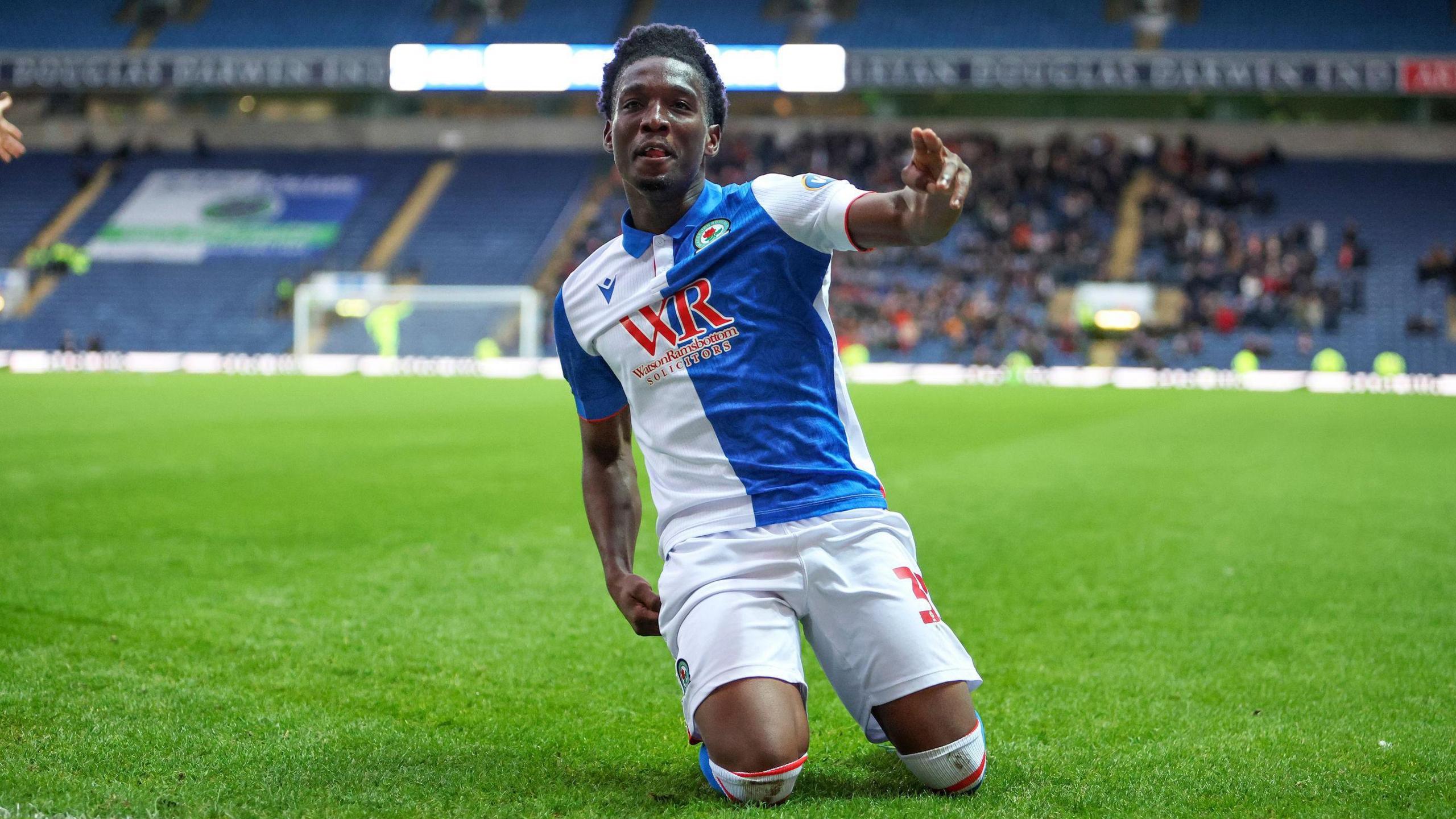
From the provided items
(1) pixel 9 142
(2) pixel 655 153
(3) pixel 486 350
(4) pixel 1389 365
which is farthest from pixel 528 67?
(2) pixel 655 153

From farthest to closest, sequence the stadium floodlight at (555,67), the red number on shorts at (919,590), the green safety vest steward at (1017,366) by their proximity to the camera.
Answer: the stadium floodlight at (555,67)
the green safety vest steward at (1017,366)
the red number on shorts at (919,590)

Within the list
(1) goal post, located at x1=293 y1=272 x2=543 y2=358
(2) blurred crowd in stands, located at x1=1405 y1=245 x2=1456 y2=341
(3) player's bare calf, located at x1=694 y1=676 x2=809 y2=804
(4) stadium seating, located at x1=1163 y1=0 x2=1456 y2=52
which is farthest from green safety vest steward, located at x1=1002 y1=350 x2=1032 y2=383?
(3) player's bare calf, located at x1=694 y1=676 x2=809 y2=804

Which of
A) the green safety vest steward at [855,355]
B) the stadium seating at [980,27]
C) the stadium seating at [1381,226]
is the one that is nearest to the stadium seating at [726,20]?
the stadium seating at [980,27]

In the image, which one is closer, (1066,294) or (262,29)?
(1066,294)

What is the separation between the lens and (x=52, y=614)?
5.45 metres

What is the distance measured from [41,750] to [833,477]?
2198 millimetres

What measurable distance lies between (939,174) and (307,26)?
42.5 m

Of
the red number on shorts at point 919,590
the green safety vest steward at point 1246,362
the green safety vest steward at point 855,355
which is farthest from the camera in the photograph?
the green safety vest steward at point 855,355

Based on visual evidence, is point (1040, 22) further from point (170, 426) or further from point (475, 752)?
point (475, 752)

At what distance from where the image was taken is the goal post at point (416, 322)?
33.2 metres

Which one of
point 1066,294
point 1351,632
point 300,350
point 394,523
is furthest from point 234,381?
point 1351,632

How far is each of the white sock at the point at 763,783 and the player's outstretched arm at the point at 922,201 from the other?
4.11ft

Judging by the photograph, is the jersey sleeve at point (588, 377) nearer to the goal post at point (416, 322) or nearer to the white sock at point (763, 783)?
the white sock at point (763, 783)

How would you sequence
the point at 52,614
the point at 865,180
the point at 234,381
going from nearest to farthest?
the point at 52,614 < the point at 234,381 < the point at 865,180
